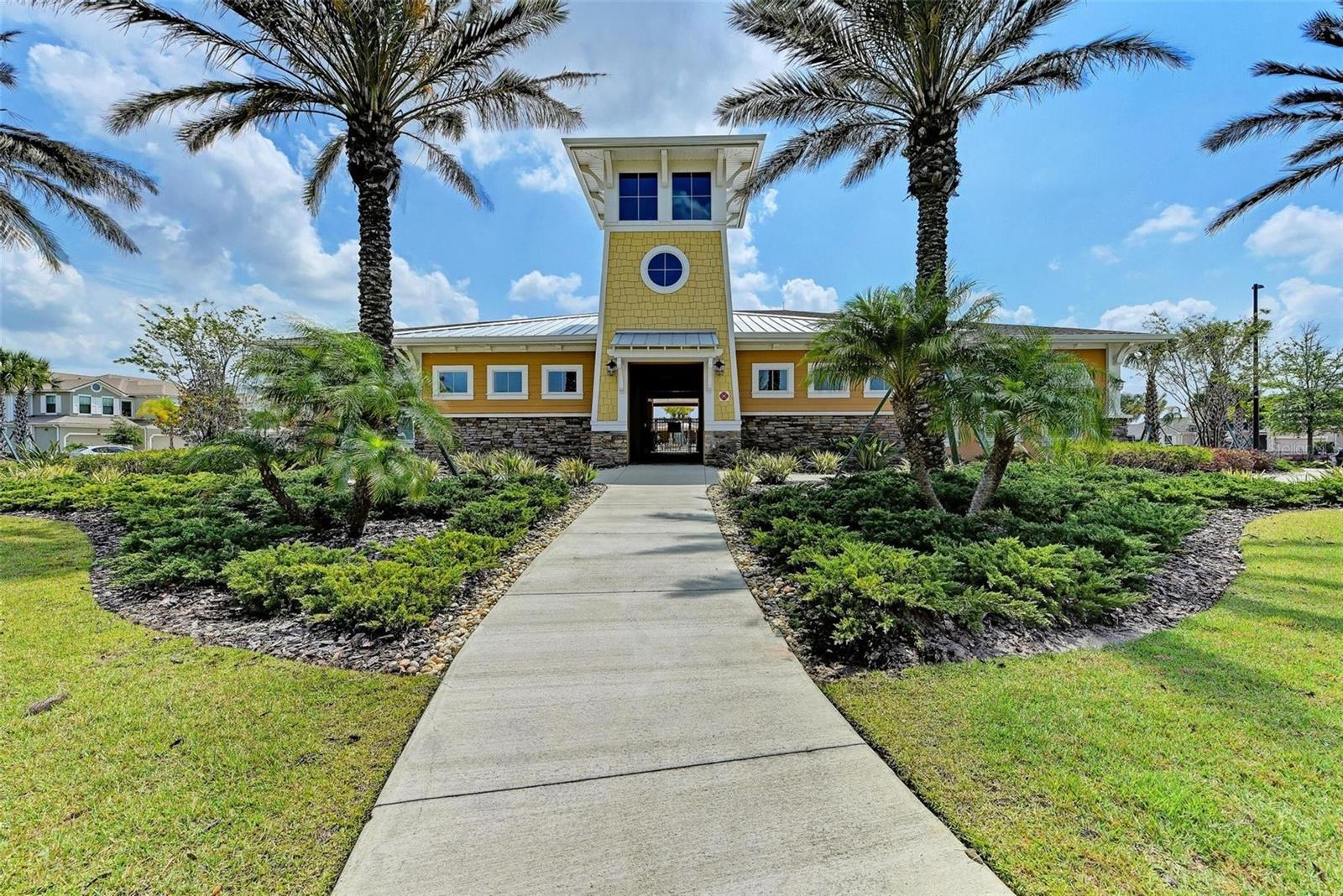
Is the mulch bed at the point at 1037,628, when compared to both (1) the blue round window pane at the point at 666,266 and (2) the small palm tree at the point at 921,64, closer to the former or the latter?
(2) the small palm tree at the point at 921,64

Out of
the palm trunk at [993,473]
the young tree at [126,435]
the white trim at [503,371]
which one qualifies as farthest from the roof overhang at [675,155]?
the young tree at [126,435]

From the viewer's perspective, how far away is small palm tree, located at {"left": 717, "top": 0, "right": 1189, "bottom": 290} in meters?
9.79

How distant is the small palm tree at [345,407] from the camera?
640 centimetres

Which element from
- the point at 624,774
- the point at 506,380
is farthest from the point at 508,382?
the point at 624,774

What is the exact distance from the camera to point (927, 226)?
35.6ft

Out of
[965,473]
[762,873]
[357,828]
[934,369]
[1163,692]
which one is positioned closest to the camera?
[762,873]

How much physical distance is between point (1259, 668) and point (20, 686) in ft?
28.3

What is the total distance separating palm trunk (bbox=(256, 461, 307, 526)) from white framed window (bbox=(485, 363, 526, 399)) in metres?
10.8

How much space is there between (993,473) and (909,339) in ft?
7.50

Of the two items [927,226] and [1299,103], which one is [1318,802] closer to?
[927,226]

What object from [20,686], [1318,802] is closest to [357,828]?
[20,686]

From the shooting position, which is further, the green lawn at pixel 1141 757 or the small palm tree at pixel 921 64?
the small palm tree at pixel 921 64

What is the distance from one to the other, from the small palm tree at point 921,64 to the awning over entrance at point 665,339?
18.9 ft

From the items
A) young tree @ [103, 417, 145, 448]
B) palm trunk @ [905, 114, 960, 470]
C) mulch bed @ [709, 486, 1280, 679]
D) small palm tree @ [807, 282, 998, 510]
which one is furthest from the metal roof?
young tree @ [103, 417, 145, 448]
